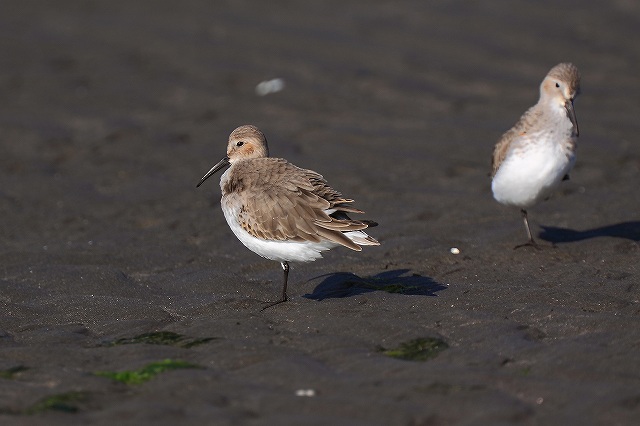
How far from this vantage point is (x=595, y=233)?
32.9 feet

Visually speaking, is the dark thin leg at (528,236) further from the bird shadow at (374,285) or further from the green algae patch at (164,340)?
the green algae patch at (164,340)

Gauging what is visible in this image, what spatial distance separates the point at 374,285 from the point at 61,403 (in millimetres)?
3409

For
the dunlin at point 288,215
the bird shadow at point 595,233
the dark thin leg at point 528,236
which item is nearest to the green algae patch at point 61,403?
the dunlin at point 288,215

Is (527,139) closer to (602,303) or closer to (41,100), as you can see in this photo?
(602,303)

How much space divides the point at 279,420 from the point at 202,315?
2487 mm

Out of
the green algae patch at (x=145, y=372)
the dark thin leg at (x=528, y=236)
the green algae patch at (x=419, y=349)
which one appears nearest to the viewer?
the green algae patch at (x=145, y=372)

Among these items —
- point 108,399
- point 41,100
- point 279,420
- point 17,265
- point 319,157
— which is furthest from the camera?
point 41,100

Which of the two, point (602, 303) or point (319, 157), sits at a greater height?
point (319, 157)

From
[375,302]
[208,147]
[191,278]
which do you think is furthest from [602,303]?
[208,147]

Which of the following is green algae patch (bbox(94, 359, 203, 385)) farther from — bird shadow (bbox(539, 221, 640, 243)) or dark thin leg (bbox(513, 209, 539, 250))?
bird shadow (bbox(539, 221, 640, 243))

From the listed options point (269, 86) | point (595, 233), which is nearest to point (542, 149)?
point (595, 233)

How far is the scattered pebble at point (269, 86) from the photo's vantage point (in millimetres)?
14570

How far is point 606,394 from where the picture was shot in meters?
5.84

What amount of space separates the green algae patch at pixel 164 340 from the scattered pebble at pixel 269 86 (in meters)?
7.57
